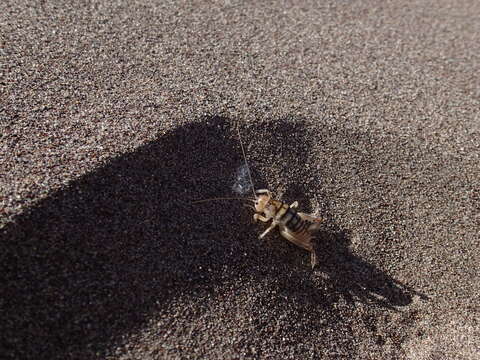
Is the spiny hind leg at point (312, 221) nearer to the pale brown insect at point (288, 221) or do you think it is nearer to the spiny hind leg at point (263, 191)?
the pale brown insect at point (288, 221)

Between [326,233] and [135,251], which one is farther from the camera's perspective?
[326,233]

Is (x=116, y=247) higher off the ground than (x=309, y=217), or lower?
higher

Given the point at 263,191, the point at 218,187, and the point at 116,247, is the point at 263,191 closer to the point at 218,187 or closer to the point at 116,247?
the point at 218,187

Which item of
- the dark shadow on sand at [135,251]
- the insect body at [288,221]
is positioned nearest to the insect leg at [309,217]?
the insect body at [288,221]

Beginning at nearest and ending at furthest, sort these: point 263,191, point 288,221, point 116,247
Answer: point 116,247
point 288,221
point 263,191

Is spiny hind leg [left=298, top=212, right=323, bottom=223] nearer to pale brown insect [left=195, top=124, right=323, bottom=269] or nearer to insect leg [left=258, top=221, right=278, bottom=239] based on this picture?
pale brown insect [left=195, top=124, right=323, bottom=269]

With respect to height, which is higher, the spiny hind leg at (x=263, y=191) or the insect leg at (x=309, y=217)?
the spiny hind leg at (x=263, y=191)

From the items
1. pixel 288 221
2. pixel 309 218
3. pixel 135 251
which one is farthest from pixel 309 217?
pixel 135 251
